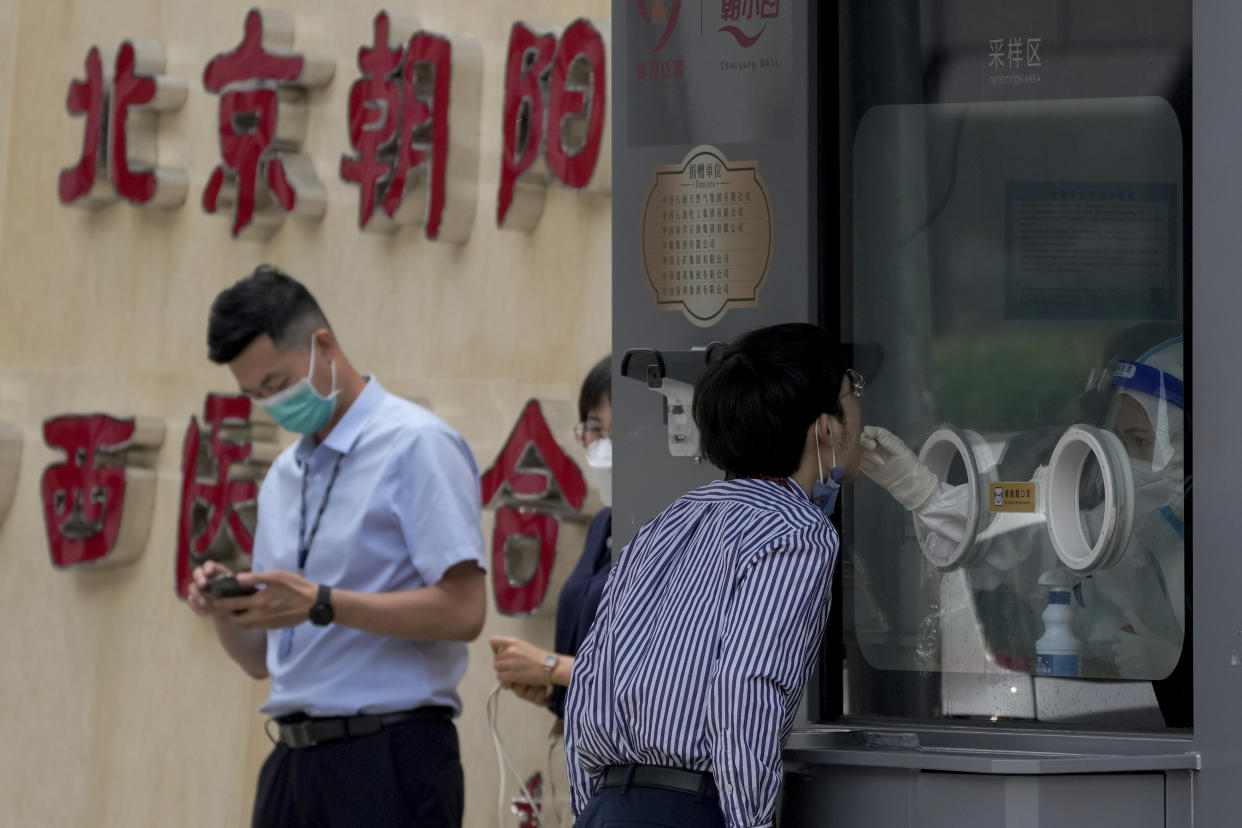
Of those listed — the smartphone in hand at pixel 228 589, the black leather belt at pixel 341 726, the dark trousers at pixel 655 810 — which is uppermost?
the smartphone in hand at pixel 228 589

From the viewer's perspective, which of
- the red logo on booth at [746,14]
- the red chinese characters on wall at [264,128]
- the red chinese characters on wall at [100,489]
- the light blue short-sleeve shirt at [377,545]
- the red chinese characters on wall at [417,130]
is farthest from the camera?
the red chinese characters on wall at [100,489]

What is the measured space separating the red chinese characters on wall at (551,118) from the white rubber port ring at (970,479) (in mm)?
2184

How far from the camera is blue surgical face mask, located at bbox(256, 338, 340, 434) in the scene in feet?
11.6

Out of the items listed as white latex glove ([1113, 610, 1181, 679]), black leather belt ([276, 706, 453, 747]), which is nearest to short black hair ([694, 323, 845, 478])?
white latex glove ([1113, 610, 1181, 679])

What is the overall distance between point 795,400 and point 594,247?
246cm

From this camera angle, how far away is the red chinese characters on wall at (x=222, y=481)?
543 cm

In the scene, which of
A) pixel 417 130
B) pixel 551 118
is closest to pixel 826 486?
pixel 551 118

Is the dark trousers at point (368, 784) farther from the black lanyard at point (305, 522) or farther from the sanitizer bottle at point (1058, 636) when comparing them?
the sanitizer bottle at point (1058, 636)

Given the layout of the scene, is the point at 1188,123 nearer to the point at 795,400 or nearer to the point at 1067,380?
the point at 1067,380

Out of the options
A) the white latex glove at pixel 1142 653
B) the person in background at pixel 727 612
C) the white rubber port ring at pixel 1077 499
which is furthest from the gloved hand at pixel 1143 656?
the person in background at pixel 727 612

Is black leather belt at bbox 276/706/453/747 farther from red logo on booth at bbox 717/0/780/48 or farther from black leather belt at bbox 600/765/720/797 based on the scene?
red logo on booth at bbox 717/0/780/48

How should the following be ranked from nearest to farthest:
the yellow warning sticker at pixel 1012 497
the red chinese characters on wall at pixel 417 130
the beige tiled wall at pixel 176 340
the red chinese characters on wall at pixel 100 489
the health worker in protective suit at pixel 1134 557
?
the health worker in protective suit at pixel 1134 557, the yellow warning sticker at pixel 1012 497, the beige tiled wall at pixel 176 340, the red chinese characters on wall at pixel 417 130, the red chinese characters on wall at pixel 100 489

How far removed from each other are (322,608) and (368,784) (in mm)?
357

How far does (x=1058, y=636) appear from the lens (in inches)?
98.6
